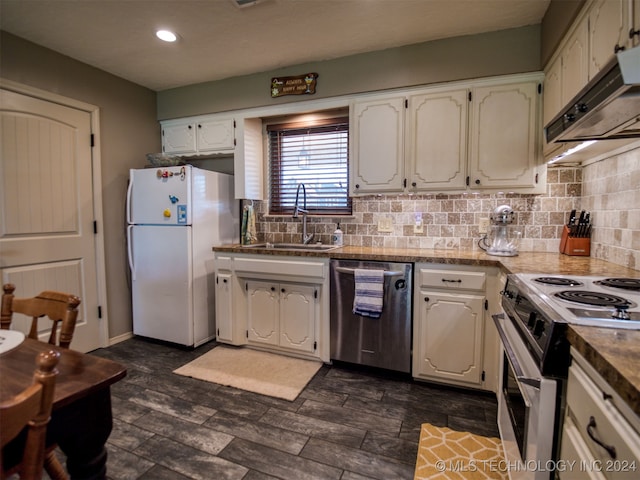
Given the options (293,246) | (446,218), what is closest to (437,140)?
(446,218)

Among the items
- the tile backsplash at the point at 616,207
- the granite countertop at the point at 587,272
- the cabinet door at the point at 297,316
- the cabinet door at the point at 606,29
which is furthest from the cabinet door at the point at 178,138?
the tile backsplash at the point at 616,207

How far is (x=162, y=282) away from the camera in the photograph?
10.0 ft

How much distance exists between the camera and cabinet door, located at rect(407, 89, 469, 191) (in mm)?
2479

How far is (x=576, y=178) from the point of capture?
243 cm

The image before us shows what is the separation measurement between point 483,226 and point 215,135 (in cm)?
262

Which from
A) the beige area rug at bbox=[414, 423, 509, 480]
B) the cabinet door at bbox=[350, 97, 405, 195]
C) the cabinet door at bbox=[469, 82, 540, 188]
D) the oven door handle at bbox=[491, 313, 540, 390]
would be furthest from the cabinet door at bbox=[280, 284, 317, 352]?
the cabinet door at bbox=[469, 82, 540, 188]

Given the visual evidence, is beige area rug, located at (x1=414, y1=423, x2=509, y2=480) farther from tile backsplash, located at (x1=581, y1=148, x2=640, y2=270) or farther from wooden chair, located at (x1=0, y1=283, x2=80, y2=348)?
wooden chair, located at (x1=0, y1=283, x2=80, y2=348)

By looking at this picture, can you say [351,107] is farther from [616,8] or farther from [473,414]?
[473,414]

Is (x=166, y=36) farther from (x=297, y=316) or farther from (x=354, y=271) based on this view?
(x=297, y=316)

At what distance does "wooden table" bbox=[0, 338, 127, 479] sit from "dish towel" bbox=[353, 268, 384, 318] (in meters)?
1.65

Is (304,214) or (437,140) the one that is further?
(304,214)

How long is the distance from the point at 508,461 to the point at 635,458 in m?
1.00

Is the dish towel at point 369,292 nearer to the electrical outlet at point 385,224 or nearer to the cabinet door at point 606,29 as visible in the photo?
the electrical outlet at point 385,224

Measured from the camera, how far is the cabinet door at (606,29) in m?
1.29
